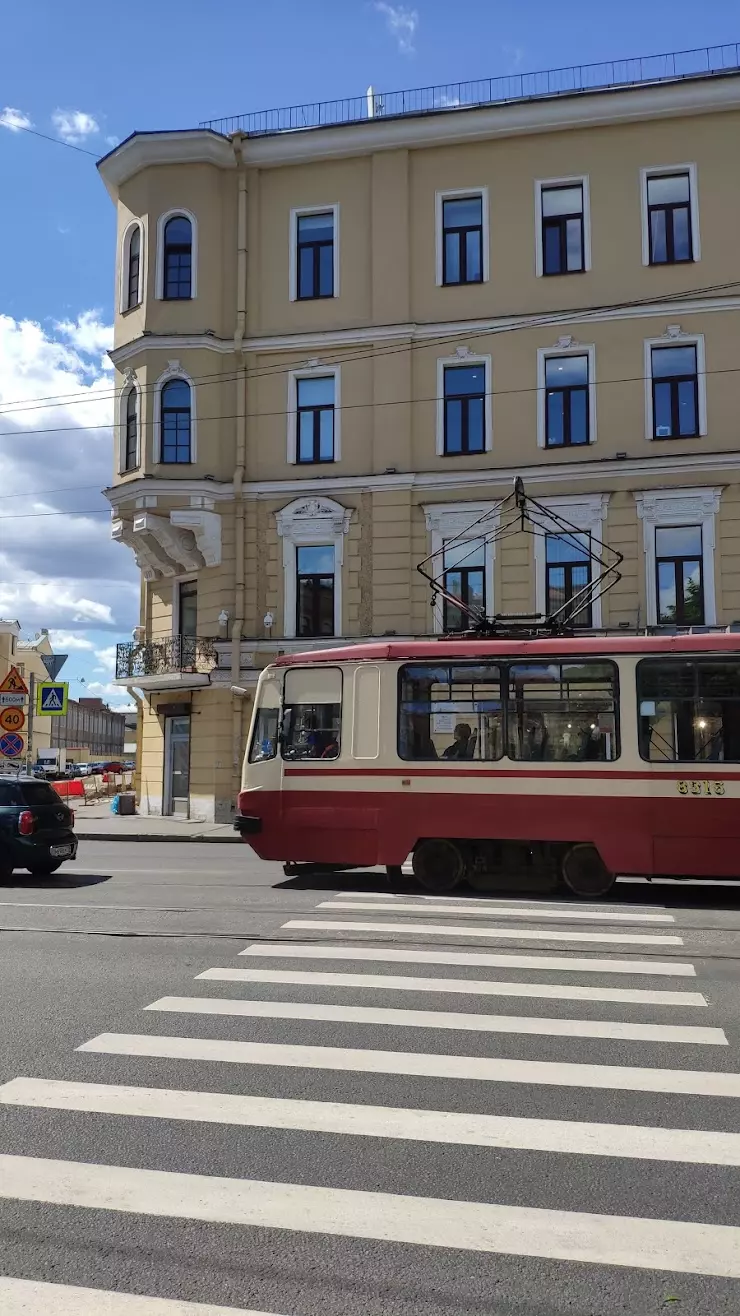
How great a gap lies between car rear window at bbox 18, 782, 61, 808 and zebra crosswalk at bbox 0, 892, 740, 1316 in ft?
23.0

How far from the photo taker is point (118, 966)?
8.49 m

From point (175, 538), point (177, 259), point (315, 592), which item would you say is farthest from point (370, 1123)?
point (177, 259)

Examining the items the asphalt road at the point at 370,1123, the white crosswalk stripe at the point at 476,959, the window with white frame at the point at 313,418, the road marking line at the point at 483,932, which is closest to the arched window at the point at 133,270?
the window with white frame at the point at 313,418

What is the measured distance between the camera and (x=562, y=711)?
12.6 meters

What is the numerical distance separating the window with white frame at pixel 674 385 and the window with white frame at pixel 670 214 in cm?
181

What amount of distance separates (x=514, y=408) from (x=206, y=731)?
10.5m

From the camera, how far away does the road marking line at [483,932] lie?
9.52 m

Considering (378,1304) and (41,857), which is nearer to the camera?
(378,1304)

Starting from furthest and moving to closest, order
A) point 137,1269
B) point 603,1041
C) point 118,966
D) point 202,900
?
1. point 202,900
2. point 118,966
3. point 603,1041
4. point 137,1269

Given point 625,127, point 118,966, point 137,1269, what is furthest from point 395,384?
point 137,1269

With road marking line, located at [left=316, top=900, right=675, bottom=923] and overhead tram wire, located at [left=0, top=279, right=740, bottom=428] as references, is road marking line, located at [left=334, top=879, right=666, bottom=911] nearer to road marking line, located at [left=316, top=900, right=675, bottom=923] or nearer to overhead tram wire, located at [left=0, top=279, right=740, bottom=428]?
road marking line, located at [left=316, top=900, right=675, bottom=923]

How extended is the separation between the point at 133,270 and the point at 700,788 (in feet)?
67.8

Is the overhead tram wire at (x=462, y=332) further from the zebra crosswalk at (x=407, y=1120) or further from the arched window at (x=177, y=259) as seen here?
the zebra crosswalk at (x=407, y=1120)

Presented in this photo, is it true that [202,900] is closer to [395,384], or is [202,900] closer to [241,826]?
[241,826]
